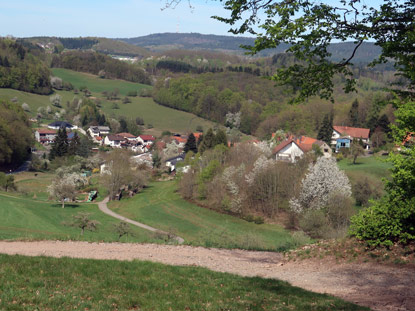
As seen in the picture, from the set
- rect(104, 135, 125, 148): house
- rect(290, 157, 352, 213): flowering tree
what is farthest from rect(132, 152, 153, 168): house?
rect(290, 157, 352, 213): flowering tree

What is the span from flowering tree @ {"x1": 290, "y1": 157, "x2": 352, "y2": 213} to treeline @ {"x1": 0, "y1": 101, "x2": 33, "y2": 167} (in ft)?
170

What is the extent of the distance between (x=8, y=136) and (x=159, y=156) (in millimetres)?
27427

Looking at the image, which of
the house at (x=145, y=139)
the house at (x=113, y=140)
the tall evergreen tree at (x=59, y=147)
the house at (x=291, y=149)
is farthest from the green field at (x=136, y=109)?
the house at (x=291, y=149)

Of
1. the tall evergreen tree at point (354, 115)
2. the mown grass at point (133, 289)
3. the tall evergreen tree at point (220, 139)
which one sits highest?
the mown grass at point (133, 289)

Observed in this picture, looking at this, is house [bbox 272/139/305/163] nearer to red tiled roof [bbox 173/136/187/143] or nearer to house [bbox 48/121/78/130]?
red tiled roof [bbox 173/136/187/143]

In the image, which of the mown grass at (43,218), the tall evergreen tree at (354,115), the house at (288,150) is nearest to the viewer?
the mown grass at (43,218)

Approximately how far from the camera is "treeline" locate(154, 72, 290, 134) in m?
142

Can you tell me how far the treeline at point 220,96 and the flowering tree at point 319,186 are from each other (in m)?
86.1

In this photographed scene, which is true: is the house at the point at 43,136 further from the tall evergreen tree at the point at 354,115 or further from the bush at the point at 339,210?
the bush at the point at 339,210

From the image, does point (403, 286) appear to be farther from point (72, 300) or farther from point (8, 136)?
point (8, 136)

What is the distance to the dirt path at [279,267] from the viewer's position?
9.30 meters

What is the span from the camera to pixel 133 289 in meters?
8.77

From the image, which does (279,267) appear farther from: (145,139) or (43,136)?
(43,136)

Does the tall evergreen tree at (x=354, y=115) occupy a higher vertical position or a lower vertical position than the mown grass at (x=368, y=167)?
higher
